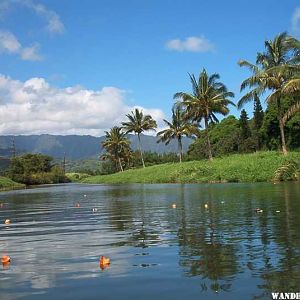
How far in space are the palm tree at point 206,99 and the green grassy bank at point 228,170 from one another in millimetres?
5521

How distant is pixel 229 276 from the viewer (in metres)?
7.75

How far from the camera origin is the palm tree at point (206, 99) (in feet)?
198

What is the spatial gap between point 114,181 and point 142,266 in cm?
6617

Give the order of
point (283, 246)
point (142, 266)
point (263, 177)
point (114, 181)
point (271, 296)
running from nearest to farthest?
1. point (271, 296)
2. point (142, 266)
3. point (283, 246)
4. point (263, 177)
5. point (114, 181)

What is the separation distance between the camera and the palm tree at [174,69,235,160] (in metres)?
60.4

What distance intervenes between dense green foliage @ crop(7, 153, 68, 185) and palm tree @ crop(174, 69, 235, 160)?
59258 mm

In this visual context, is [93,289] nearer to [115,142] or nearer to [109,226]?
[109,226]

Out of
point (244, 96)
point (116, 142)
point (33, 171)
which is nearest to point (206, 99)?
point (244, 96)

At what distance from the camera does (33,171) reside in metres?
120

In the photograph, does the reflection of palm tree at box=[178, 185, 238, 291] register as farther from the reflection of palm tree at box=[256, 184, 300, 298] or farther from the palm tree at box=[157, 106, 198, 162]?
the palm tree at box=[157, 106, 198, 162]

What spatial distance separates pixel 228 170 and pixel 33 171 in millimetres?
80776

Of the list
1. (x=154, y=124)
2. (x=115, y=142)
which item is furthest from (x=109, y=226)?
(x=115, y=142)

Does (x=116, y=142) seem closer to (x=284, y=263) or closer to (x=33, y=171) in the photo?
(x=33, y=171)

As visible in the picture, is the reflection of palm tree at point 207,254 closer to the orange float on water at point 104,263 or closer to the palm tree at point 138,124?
the orange float on water at point 104,263
